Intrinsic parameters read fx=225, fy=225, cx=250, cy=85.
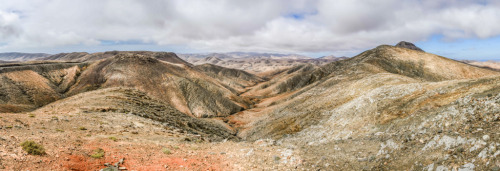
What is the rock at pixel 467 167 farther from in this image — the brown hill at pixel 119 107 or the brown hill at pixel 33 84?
the brown hill at pixel 33 84

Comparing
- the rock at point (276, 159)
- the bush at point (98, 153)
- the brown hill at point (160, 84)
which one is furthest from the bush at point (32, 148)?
the brown hill at point (160, 84)

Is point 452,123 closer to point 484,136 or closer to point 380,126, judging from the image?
point 484,136

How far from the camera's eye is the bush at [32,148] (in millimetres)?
11891

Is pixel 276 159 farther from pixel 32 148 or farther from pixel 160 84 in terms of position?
pixel 160 84

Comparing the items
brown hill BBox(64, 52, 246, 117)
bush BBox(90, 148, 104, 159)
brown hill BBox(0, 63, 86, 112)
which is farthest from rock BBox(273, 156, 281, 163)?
brown hill BBox(0, 63, 86, 112)

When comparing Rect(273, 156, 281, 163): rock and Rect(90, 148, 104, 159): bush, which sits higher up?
Rect(90, 148, 104, 159): bush

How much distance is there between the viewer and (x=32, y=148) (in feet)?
39.4

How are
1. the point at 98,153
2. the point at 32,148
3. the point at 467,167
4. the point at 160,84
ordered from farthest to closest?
the point at 160,84 < the point at 98,153 < the point at 32,148 < the point at 467,167

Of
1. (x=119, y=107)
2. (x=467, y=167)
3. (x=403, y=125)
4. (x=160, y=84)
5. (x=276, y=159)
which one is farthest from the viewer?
(x=160, y=84)

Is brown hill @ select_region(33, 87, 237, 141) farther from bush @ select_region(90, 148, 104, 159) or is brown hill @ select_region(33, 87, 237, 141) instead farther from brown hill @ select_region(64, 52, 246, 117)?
brown hill @ select_region(64, 52, 246, 117)

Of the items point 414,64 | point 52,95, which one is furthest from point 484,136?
point 52,95

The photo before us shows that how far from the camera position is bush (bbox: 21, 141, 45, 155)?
1189 centimetres

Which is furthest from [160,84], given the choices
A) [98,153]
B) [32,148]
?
[32,148]

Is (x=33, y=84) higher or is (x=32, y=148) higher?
(x=32, y=148)
